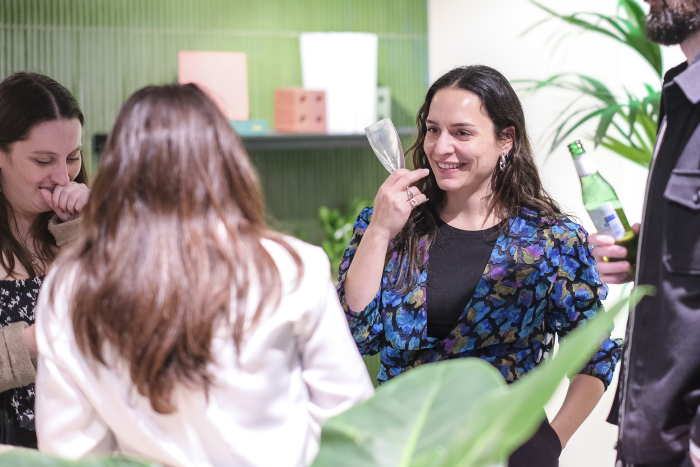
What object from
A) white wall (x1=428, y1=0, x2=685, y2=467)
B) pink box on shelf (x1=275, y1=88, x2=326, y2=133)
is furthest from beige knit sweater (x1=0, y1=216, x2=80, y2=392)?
white wall (x1=428, y1=0, x2=685, y2=467)

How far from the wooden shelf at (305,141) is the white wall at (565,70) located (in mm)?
503

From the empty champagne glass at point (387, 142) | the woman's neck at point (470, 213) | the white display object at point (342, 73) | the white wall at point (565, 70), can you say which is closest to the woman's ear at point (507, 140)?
the woman's neck at point (470, 213)

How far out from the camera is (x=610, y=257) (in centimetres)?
109

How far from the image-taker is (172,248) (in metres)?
0.74

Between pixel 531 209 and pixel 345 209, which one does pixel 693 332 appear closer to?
pixel 531 209

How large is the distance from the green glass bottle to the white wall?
148 centimetres

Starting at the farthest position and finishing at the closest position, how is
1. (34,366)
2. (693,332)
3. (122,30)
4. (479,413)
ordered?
(122,30)
(34,366)
(693,332)
(479,413)

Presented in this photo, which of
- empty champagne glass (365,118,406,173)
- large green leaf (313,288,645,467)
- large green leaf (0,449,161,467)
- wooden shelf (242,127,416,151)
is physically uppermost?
wooden shelf (242,127,416,151)

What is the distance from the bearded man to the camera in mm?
913

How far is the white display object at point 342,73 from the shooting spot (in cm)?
271

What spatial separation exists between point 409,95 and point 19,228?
192 cm

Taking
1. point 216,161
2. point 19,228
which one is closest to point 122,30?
point 19,228

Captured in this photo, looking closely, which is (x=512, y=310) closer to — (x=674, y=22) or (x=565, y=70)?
(x=674, y=22)

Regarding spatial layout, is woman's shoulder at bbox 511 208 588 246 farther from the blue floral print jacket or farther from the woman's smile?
the woman's smile
